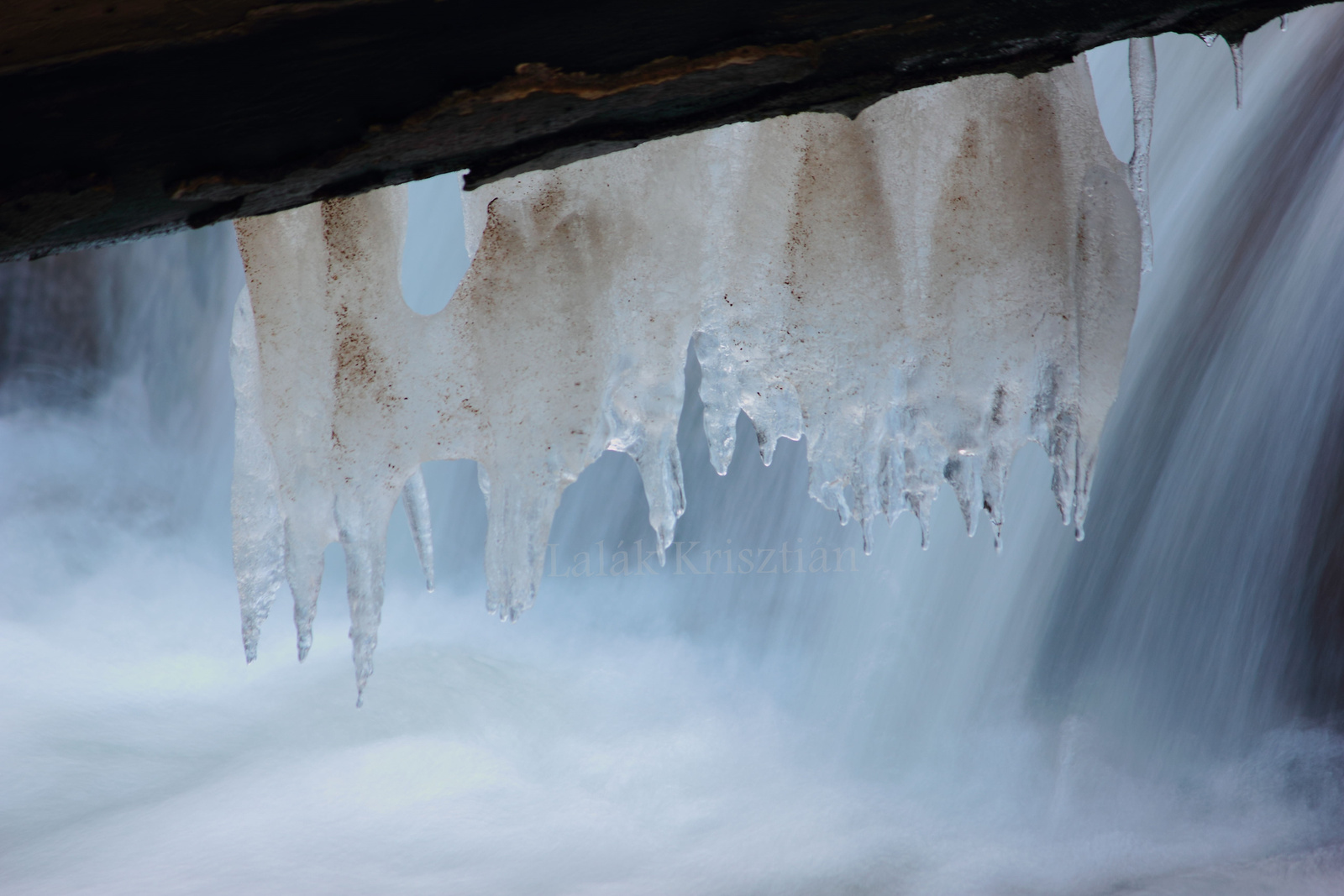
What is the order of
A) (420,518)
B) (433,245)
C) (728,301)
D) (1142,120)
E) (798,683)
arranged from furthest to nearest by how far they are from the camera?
1. (433,245)
2. (798,683)
3. (420,518)
4. (1142,120)
5. (728,301)

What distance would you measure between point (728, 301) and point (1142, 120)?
727 mm

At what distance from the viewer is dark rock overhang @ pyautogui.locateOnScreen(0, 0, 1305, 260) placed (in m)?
0.65

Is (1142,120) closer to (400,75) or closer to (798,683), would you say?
(400,75)

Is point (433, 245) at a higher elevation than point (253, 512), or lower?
higher

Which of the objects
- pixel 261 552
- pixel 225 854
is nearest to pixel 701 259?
pixel 261 552

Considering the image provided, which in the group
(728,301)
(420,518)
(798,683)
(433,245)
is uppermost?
(433,245)

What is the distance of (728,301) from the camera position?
4.29 feet

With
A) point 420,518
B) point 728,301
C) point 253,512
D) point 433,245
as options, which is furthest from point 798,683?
point 728,301

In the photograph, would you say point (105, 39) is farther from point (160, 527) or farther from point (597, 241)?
point (160, 527)

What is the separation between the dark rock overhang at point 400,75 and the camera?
0.65 m

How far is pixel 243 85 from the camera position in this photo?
2.22 ft

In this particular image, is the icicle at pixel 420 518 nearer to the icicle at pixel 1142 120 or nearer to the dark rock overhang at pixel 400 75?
the dark rock overhang at pixel 400 75

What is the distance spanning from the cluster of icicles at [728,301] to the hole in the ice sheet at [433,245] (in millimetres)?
5146

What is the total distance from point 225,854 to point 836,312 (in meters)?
3.53
